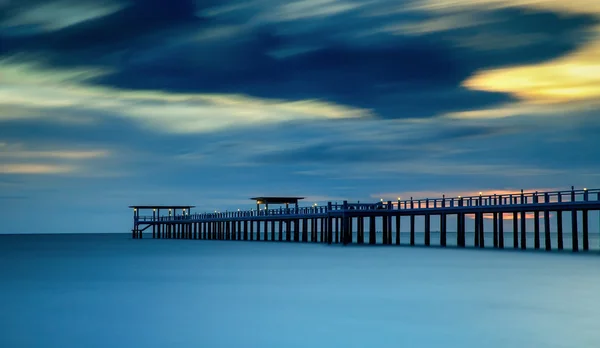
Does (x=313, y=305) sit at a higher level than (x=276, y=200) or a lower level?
lower

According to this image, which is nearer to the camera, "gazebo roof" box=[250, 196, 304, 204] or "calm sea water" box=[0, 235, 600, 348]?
"calm sea water" box=[0, 235, 600, 348]

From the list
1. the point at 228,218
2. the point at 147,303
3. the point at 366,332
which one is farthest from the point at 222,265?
the point at 228,218

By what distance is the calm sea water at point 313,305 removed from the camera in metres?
18.4

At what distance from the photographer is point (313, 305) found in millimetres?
24234

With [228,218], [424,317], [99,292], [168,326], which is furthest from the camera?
[228,218]

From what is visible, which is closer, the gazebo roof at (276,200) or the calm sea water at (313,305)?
the calm sea water at (313,305)

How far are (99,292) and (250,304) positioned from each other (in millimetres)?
6504

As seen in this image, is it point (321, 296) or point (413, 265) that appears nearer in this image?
point (321, 296)

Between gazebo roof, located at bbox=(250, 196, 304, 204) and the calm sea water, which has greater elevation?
gazebo roof, located at bbox=(250, 196, 304, 204)

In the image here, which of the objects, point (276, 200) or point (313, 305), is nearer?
point (313, 305)

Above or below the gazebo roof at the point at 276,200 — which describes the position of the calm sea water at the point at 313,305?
below

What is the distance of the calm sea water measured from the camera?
18.4 meters

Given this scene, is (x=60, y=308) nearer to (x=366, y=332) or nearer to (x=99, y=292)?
(x=99, y=292)

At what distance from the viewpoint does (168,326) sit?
20062 millimetres
